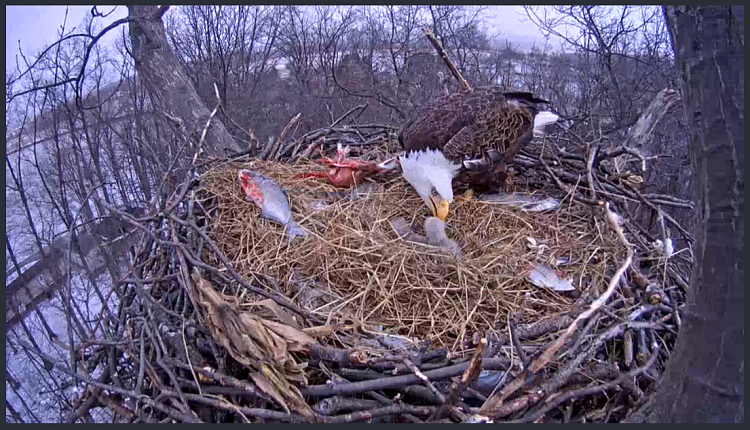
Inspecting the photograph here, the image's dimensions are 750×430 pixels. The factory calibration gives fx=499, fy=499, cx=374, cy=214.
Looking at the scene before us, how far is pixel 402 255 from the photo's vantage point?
2.47 meters

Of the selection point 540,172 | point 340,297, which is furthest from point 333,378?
point 540,172

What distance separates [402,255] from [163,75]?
2.62 m

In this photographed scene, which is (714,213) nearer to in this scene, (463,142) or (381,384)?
(381,384)

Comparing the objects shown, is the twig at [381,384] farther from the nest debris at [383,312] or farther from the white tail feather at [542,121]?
the white tail feather at [542,121]

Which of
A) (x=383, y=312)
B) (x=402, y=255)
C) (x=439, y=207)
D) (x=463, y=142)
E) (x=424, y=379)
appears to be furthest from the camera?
(x=463, y=142)

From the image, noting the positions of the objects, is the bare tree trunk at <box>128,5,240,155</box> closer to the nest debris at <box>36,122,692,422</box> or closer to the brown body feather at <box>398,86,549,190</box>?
the nest debris at <box>36,122,692,422</box>

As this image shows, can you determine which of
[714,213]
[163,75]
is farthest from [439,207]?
[163,75]

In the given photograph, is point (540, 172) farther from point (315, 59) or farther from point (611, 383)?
→ point (315, 59)

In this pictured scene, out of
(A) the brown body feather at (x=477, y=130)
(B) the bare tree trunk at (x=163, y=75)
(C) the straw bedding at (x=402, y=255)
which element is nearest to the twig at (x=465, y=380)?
(C) the straw bedding at (x=402, y=255)

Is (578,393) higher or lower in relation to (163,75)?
lower

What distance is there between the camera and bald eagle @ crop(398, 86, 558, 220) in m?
2.81

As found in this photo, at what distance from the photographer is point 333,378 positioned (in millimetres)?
1754

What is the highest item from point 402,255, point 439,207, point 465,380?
point 439,207

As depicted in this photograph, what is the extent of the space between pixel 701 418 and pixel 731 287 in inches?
11.9
